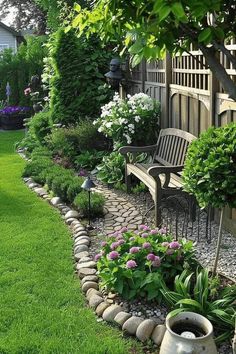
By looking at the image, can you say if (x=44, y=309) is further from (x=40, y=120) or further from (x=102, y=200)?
(x=40, y=120)

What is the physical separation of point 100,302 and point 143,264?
0.44 metres

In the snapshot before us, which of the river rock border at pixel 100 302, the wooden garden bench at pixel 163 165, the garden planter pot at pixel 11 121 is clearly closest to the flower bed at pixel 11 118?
the garden planter pot at pixel 11 121

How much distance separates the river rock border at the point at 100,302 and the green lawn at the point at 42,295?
6 centimetres

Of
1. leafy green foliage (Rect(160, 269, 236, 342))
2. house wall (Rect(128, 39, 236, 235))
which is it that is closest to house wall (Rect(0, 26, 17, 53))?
house wall (Rect(128, 39, 236, 235))

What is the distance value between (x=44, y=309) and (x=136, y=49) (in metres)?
2.33

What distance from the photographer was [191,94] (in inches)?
234

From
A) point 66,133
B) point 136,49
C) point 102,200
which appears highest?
point 136,49

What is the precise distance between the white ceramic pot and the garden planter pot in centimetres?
1296

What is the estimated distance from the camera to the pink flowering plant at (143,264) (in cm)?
350

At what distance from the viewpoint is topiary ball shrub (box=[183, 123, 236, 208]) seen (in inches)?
137

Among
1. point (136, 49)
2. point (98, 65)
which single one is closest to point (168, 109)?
point (98, 65)

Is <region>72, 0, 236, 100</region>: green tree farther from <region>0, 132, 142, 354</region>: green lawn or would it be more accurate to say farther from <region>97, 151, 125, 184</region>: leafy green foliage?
<region>97, 151, 125, 184</region>: leafy green foliage

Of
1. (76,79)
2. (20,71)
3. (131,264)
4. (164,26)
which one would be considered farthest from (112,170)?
(20,71)

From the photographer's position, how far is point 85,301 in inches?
148
